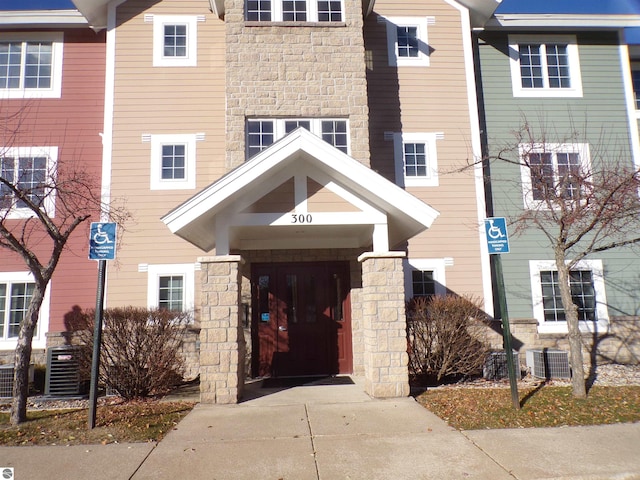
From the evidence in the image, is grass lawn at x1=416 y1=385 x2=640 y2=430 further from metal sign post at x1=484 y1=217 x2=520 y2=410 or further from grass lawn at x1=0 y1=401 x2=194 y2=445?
grass lawn at x1=0 y1=401 x2=194 y2=445

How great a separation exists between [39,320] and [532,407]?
10.6 meters

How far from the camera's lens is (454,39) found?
12.6 meters

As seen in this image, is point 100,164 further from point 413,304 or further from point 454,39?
point 454,39

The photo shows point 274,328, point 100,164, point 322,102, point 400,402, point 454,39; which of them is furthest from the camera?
point 454,39

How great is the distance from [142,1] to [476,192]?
991cm

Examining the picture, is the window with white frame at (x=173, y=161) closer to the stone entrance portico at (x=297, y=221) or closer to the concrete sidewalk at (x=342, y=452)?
the stone entrance portico at (x=297, y=221)

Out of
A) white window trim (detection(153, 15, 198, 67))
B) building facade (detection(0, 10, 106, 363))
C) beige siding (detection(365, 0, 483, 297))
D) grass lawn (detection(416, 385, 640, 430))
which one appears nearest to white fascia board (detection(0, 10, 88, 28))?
building facade (detection(0, 10, 106, 363))

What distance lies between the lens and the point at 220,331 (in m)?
7.30

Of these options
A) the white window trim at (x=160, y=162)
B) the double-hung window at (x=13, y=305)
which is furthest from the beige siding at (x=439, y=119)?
the double-hung window at (x=13, y=305)

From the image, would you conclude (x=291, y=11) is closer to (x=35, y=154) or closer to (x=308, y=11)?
(x=308, y=11)

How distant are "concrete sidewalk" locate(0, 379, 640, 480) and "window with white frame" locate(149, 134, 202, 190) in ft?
21.2

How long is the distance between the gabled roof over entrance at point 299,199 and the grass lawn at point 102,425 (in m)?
2.59

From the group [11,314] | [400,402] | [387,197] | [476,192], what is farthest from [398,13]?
[11,314]

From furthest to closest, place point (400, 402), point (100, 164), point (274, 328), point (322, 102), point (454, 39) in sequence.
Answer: point (454, 39) → point (100, 164) → point (322, 102) → point (274, 328) → point (400, 402)
